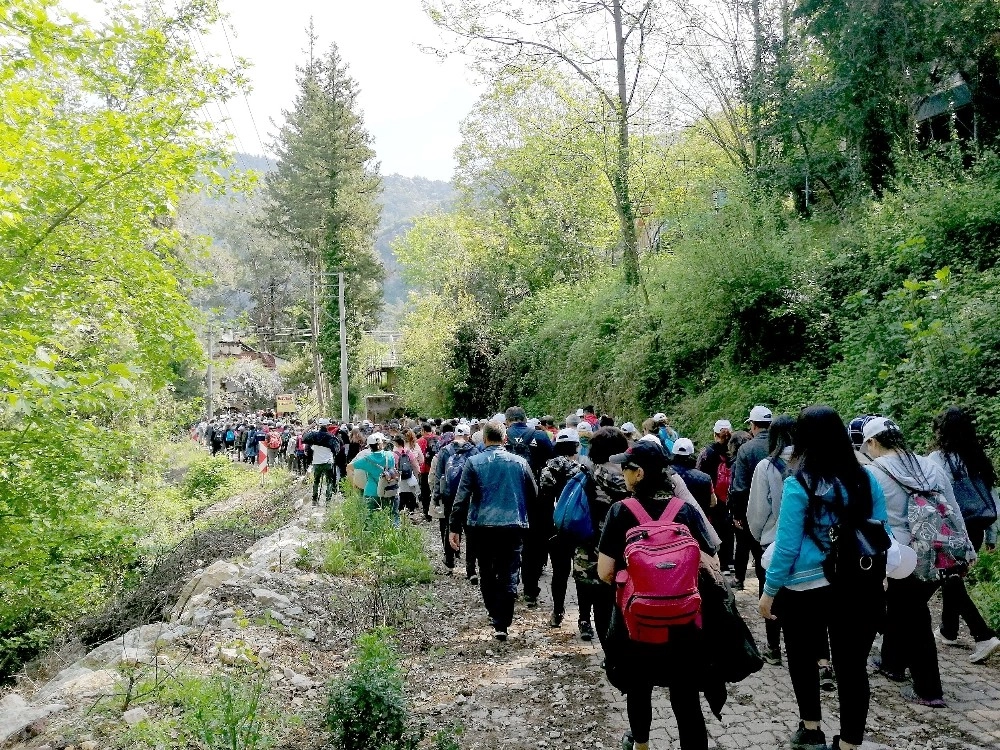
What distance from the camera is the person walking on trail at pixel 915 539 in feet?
15.3

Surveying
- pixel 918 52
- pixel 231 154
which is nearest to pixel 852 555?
pixel 231 154

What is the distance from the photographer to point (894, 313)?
34.0 ft

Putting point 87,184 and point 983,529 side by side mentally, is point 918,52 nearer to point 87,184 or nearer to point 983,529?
point 983,529

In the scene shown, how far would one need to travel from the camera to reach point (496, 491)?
22.3 ft

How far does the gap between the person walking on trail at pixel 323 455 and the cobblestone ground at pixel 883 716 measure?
11.2 metres

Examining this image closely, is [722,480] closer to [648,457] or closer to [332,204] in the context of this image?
[648,457]

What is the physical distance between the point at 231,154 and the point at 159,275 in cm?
240

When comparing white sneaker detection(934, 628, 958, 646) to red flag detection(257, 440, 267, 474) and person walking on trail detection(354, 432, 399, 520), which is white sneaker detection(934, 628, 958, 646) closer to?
person walking on trail detection(354, 432, 399, 520)

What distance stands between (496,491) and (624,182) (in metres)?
14.2

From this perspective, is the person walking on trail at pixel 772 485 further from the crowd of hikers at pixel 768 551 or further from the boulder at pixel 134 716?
the boulder at pixel 134 716

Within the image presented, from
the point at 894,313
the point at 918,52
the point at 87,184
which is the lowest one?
the point at 894,313

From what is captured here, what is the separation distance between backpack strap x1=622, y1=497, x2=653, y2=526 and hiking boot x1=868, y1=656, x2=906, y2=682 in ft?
9.88

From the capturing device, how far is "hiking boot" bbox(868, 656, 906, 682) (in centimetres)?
511

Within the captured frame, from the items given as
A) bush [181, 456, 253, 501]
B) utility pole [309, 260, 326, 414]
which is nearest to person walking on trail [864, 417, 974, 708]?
bush [181, 456, 253, 501]
